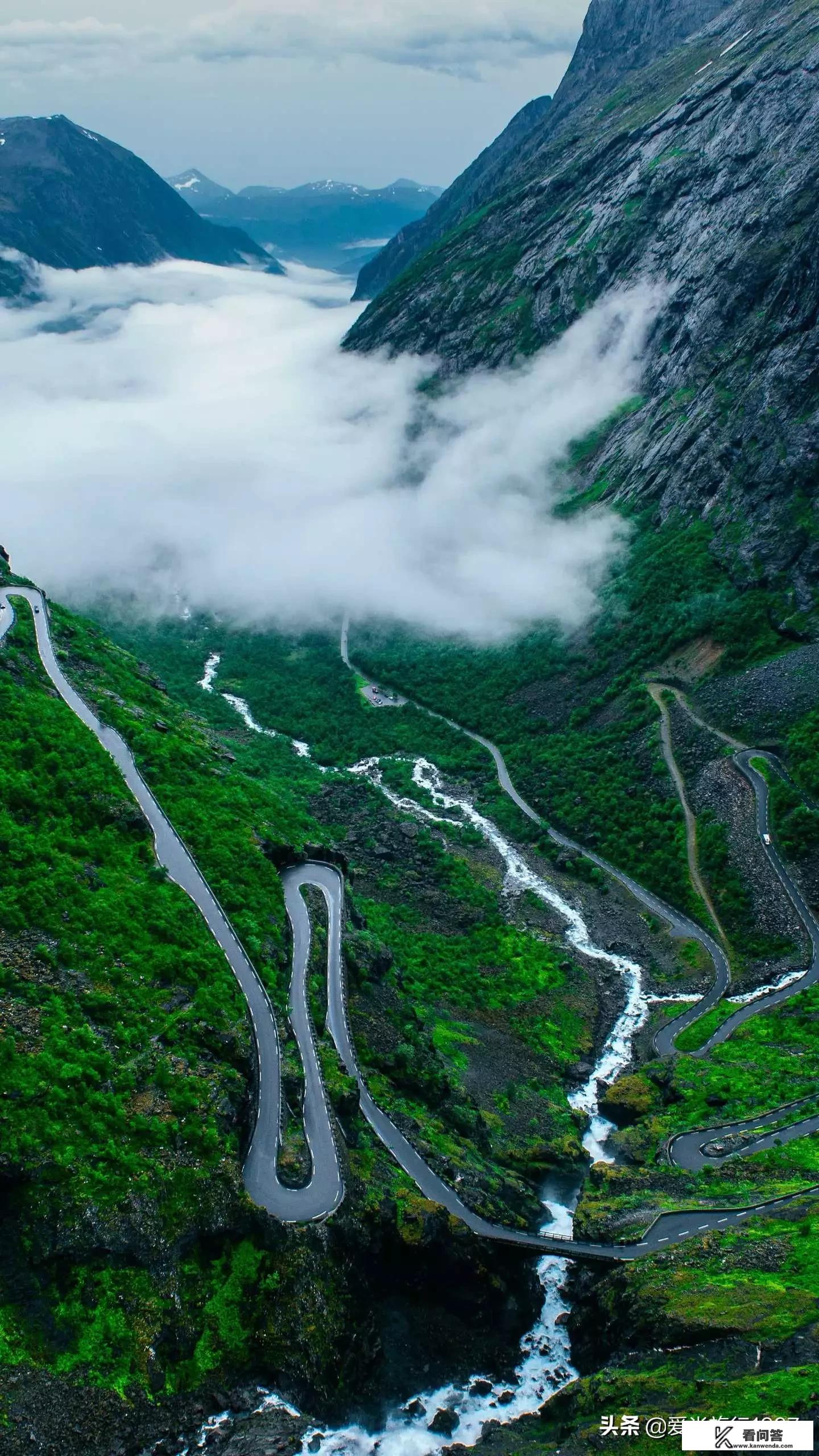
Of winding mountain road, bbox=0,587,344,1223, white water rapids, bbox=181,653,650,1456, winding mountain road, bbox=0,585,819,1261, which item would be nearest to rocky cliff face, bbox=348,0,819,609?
white water rapids, bbox=181,653,650,1456

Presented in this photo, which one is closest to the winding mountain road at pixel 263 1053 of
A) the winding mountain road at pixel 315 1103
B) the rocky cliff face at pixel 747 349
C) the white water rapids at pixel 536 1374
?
the winding mountain road at pixel 315 1103

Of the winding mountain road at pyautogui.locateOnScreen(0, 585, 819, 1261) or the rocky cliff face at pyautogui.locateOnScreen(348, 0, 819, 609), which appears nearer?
the winding mountain road at pyautogui.locateOnScreen(0, 585, 819, 1261)

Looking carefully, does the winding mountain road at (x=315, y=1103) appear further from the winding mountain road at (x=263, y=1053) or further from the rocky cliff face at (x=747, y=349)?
the rocky cliff face at (x=747, y=349)

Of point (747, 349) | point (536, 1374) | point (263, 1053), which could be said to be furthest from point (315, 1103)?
point (747, 349)

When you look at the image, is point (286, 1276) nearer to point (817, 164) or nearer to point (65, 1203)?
point (65, 1203)

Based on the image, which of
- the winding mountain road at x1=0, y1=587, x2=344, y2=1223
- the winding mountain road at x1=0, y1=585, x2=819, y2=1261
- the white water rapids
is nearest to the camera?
the white water rapids

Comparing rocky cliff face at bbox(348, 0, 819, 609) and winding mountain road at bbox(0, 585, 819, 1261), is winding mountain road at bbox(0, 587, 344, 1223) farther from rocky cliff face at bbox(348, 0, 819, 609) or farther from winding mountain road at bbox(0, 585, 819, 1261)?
rocky cliff face at bbox(348, 0, 819, 609)

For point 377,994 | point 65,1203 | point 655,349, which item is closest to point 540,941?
point 377,994

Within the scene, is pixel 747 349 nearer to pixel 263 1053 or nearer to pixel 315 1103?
pixel 263 1053
